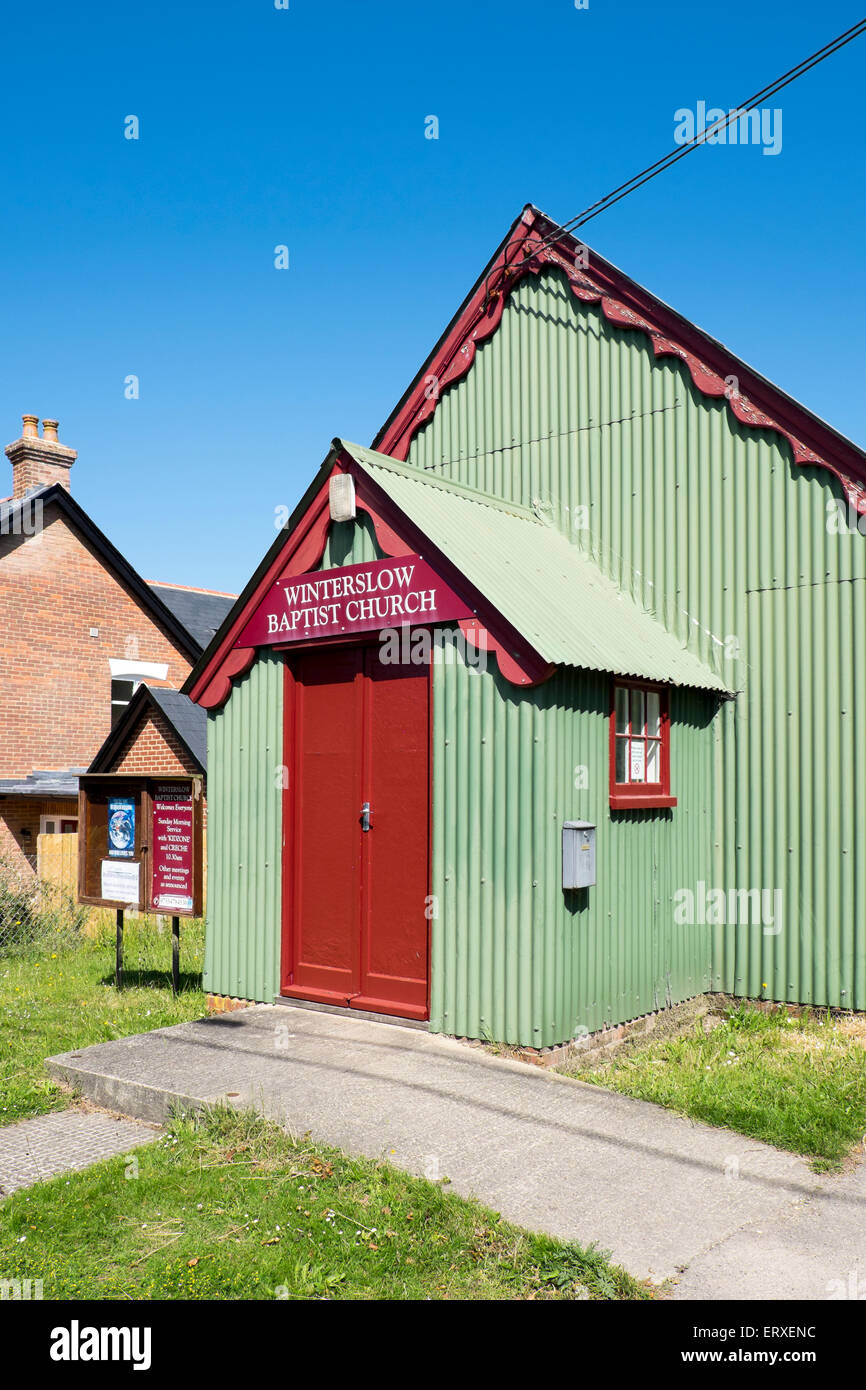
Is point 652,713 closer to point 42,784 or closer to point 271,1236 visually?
point 271,1236

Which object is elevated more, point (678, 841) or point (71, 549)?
point (71, 549)

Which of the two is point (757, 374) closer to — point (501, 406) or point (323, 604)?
point (501, 406)

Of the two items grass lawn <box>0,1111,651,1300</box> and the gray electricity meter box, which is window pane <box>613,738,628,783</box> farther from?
grass lawn <box>0,1111,651,1300</box>

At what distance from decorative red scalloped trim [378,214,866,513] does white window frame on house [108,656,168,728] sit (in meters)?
11.5

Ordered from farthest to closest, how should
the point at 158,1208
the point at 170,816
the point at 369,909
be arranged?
the point at 170,816 → the point at 369,909 → the point at 158,1208

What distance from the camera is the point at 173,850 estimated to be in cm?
1077

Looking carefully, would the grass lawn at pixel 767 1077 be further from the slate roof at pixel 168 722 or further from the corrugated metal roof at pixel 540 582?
the slate roof at pixel 168 722

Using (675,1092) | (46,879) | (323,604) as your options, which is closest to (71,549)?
(46,879)

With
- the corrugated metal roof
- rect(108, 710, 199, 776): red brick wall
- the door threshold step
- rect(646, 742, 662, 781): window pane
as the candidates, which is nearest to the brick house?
rect(108, 710, 199, 776): red brick wall

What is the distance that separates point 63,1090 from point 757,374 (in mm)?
8144

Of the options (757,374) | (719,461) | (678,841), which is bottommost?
(678,841)

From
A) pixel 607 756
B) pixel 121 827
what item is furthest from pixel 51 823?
pixel 607 756

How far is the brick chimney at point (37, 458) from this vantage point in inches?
867

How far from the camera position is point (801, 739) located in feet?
30.9
